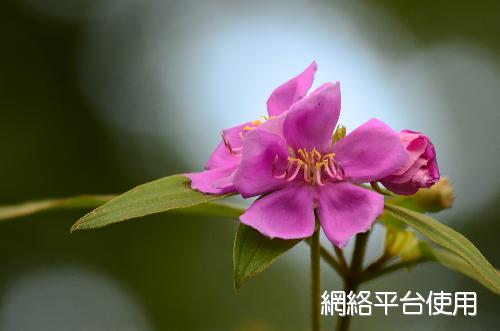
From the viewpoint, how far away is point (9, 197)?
7195 millimetres

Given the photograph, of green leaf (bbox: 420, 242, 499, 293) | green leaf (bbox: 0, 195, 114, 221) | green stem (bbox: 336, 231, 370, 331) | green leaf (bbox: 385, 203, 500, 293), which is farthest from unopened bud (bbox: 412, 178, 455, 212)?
green leaf (bbox: 0, 195, 114, 221)

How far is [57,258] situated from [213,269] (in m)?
1.71

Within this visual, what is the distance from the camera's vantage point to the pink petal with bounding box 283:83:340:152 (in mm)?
1142

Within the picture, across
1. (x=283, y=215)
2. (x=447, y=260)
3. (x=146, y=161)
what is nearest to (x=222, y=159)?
(x=283, y=215)

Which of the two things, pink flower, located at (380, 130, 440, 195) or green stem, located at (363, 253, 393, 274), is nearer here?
pink flower, located at (380, 130, 440, 195)

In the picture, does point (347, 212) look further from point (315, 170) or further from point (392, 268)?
point (392, 268)

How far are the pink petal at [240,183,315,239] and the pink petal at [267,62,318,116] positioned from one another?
18cm

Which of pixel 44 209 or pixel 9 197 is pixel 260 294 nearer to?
pixel 9 197

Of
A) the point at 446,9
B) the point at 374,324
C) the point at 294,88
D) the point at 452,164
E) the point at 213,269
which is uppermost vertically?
the point at 446,9

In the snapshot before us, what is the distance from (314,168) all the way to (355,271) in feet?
0.97

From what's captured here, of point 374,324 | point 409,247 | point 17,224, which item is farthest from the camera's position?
point 17,224

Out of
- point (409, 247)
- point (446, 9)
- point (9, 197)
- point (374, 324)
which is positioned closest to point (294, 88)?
point (409, 247)

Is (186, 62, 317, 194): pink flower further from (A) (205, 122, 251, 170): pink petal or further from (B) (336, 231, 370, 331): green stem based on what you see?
(B) (336, 231, 370, 331): green stem

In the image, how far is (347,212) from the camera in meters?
1.12
